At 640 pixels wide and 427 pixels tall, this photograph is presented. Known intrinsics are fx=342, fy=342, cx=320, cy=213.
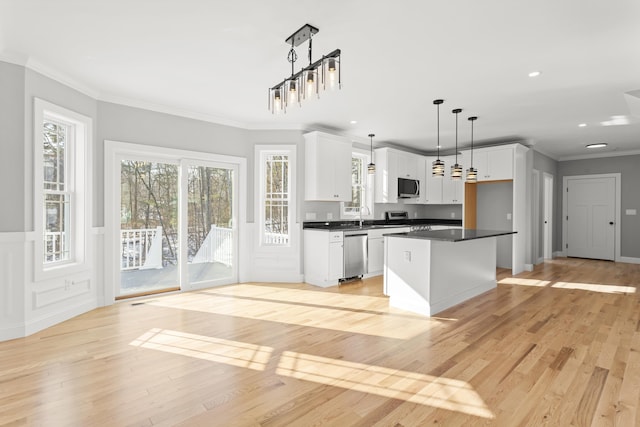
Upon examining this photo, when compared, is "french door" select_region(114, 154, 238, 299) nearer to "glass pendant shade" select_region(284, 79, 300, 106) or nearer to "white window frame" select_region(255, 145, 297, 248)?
"white window frame" select_region(255, 145, 297, 248)

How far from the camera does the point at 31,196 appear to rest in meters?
3.38

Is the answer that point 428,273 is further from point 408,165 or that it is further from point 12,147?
point 12,147

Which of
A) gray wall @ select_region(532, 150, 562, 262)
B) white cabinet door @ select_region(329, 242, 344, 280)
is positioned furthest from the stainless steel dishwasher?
gray wall @ select_region(532, 150, 562, 262)

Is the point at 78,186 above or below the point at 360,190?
below

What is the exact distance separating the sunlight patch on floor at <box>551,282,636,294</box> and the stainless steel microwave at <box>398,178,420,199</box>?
10.1 ft

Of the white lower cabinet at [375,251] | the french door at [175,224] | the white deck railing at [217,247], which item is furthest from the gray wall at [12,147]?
the white lower cabinet at [375,251]

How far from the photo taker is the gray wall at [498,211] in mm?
7027

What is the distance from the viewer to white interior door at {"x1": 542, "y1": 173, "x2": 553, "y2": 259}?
8289 millimetres

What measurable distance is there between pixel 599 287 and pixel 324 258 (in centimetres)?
435

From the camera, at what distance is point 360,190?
22.4 feet

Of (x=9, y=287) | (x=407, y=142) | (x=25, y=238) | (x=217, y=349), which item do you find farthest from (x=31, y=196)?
(x=407, y=142)

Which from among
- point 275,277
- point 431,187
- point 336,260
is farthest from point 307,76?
point 431,187

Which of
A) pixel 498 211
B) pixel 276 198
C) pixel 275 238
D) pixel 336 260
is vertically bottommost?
pixel 336 260

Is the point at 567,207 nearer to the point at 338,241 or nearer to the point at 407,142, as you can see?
A: the point at 407,142
